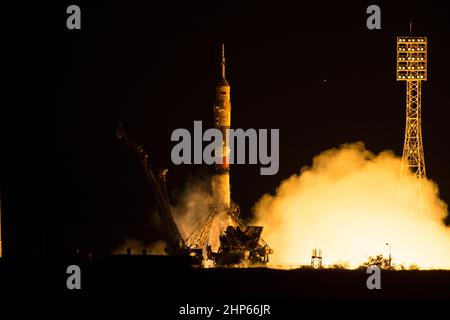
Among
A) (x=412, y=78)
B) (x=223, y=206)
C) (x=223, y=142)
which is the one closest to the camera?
(x=412, y=78)

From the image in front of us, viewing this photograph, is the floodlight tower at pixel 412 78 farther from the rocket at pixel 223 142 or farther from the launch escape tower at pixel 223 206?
the rocket at pixel 223 142

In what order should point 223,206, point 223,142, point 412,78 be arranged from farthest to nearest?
point 223,206
point 223,142
point 412,78

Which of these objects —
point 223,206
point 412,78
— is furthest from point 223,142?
point 412,78

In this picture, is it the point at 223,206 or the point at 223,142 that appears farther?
the point at 223,206

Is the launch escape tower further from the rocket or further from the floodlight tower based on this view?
the floodlight tower

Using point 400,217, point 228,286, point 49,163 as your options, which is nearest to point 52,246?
point 49,163

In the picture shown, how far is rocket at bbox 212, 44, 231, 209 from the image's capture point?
122 meters

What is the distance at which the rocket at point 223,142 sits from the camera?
12194cm

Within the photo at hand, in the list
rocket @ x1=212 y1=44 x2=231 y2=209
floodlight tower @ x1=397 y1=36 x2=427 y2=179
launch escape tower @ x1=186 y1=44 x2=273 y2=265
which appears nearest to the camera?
→ floodlight tower @ x1=397 y1=36 x2=427 y2=179

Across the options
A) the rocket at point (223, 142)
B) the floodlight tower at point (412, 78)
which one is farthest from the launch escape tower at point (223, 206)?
the floodlight tower at point (412, 78)

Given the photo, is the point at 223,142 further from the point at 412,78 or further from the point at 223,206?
the point at 412,78

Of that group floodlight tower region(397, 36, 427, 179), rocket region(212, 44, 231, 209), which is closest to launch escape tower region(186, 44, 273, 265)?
rocket region(212, 44, 231, 209)

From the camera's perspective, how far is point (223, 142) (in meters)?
122

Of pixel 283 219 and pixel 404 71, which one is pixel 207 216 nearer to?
pixel 283 219
